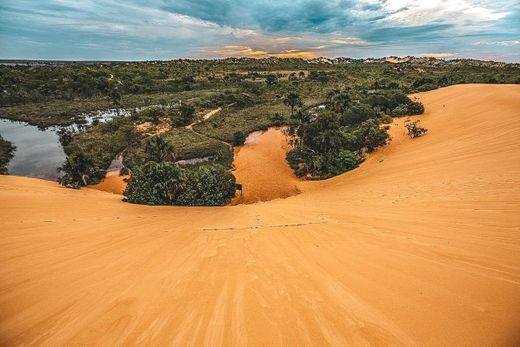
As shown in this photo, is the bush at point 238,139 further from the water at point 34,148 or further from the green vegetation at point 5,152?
the green vegetation at point 5,152

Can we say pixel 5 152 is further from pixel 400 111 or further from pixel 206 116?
pixel 400 111

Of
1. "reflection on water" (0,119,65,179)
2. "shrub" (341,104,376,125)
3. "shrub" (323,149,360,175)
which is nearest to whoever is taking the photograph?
"shrub" (323,149,360,175)

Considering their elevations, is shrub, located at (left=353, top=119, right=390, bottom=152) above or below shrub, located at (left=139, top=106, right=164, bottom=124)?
below

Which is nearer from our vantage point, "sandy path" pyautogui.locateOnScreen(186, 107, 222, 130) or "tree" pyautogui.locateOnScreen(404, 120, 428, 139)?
"tree" pyautogui.locateOnScreen(404, 120, 428, 139)

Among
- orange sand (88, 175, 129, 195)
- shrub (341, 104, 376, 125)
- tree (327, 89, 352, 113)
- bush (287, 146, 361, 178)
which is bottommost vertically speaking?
orange sand (88, 175, 129, 195)

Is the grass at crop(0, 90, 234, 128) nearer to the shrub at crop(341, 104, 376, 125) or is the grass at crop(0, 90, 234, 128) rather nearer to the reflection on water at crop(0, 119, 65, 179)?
the reflection on water at crop(0, 119, 65, 179)

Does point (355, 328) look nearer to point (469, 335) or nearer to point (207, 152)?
point (469, 335)

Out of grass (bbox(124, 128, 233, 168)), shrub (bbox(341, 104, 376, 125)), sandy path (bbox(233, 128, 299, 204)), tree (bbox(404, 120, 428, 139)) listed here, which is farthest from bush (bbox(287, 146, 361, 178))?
shrub (bbox(341, 104, 376, 125))
